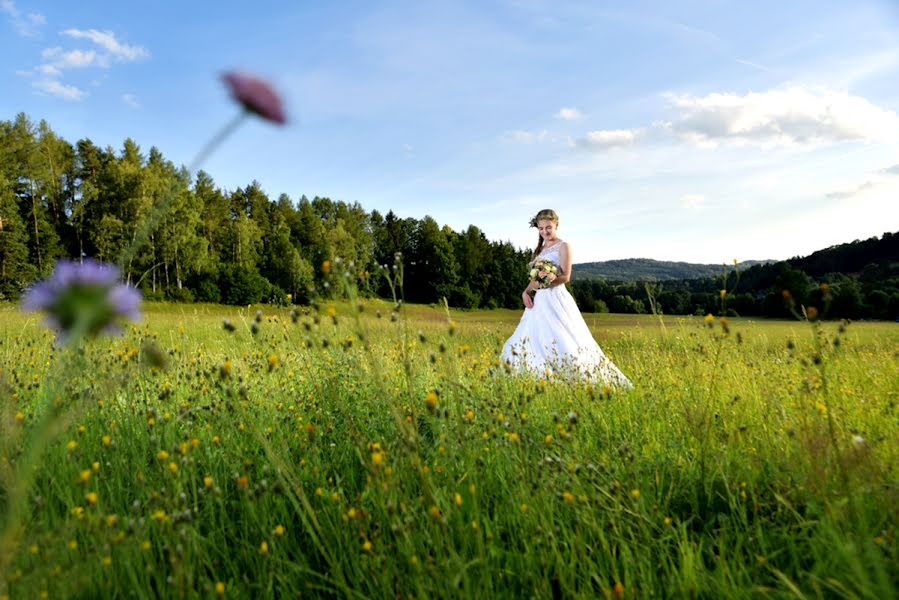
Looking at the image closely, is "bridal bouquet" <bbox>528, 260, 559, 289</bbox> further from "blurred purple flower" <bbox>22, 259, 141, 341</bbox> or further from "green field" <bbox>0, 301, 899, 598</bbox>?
"blurred purple flower" <bbox>22, 259, 141, 341</bbox>

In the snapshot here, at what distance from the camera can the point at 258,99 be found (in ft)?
3.92

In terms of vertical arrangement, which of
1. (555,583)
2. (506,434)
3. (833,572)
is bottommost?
(555,583)

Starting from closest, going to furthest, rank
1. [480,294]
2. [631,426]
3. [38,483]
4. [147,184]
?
[38,483]
[631,426]
[147,184]
[480,294]

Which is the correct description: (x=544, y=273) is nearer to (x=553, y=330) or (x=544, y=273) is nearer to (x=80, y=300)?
(x=553, y=330)

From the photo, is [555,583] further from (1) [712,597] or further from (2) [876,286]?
(2) [876,286]

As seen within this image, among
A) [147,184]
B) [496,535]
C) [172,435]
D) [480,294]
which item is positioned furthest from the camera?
[480,294]

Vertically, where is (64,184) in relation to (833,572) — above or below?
above

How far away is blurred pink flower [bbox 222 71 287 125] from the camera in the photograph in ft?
3.90

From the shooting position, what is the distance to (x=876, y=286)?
99.3 ft

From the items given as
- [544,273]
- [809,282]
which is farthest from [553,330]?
[809,282]

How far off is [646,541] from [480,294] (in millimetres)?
57963

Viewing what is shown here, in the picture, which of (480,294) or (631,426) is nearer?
(631,426)

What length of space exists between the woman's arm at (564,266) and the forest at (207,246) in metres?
20.4

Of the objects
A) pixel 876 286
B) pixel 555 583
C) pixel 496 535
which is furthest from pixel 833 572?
pixel 876 286
